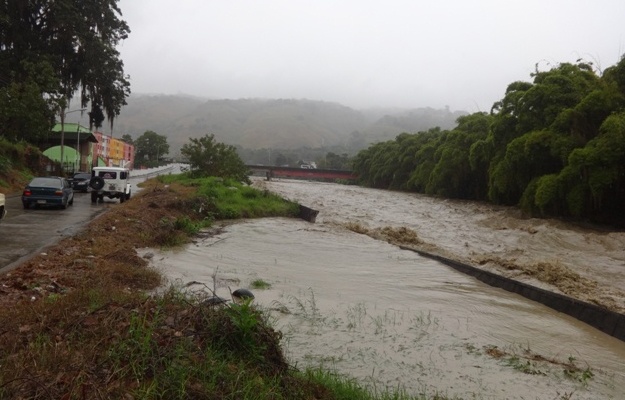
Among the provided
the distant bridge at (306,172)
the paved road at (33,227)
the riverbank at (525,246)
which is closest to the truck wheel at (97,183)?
the paved road at (33,227)

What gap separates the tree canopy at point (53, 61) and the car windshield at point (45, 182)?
10.4 m

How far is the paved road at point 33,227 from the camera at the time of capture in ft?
35.3

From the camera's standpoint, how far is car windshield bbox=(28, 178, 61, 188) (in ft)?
69.4

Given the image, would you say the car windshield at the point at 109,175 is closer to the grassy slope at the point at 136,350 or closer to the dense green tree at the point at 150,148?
the grassy slope at the point at 136,350

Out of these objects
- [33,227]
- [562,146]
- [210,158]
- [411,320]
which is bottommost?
[411,320]

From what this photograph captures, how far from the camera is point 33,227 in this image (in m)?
15.1

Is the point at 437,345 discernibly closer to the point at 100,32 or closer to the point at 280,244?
the point at 280,244

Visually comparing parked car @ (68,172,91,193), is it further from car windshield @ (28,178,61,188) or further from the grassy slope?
the grassy slope

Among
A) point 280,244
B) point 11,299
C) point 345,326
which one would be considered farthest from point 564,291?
point 11,299

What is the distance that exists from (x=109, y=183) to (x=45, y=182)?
480 centimetres

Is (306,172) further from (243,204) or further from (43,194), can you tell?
(43,194)

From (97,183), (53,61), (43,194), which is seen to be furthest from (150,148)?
(43,194)

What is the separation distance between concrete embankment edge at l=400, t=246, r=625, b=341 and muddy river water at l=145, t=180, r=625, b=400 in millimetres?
164

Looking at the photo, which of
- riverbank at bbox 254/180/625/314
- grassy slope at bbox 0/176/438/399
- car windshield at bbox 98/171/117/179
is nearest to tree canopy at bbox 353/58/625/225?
riverbank at bbox 254/180/625/314
